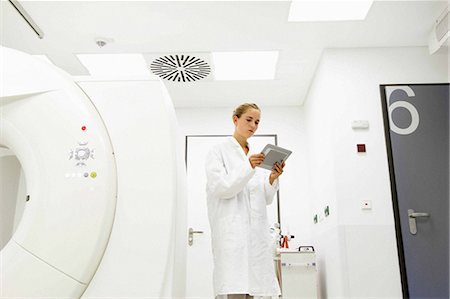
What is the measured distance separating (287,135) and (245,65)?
4.00ft

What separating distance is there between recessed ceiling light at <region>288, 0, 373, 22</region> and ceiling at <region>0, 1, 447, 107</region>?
56 mm

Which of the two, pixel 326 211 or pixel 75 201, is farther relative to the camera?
pixel 326 211

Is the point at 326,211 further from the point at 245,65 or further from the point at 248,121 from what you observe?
the point at 248,121

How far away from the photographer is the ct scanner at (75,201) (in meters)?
0.90

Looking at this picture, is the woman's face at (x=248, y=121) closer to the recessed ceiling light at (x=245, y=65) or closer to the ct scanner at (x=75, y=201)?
the ct scanner at (x=75, y=201)

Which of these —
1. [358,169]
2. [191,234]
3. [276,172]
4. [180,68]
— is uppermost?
[180,68]

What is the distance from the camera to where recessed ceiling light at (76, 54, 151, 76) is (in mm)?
3664

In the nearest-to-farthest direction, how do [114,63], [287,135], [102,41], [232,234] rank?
[232,234] < [102,41] < [114,63] < [287,135]

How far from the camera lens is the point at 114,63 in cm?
379

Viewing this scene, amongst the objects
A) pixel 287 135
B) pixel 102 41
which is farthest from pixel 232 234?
pixel 287 135

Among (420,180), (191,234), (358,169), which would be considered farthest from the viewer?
(191,234)

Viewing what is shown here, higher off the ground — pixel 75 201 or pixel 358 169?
pixel 358 169

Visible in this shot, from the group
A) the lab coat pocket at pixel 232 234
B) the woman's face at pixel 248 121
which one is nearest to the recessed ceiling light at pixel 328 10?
the woman's face at pixel 248 121

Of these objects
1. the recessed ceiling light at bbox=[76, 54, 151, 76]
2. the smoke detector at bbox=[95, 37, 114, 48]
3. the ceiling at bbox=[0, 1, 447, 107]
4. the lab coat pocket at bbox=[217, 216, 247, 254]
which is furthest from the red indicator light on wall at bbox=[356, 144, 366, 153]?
the smoke detector at bbox=[95, 37, 114, 48]
